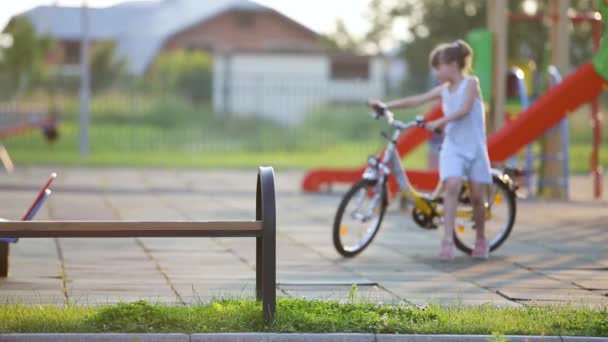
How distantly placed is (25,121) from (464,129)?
21.4 meters

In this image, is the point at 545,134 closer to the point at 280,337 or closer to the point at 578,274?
the point at 578,274

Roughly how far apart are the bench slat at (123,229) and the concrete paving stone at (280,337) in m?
0.58

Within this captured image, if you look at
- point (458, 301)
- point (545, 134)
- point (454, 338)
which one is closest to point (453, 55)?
point (458, 301)

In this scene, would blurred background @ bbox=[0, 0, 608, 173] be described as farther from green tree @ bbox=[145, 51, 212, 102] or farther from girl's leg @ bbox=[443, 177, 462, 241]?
girl's leg @ bbox=[443, 177, 462, 241]

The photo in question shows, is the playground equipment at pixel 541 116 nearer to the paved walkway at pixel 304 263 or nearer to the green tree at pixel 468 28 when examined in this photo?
the paved walkway at pixel 304 263

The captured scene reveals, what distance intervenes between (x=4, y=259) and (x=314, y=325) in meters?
3.05

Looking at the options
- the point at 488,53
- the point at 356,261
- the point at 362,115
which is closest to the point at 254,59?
the point at 362,115

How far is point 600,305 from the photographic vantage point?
731 cm

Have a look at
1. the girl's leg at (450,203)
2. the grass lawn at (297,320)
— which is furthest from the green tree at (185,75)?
the grass lawn at (297,320)

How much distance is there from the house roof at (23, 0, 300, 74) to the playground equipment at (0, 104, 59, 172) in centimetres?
3469

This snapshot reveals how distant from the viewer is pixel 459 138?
32.3 feet

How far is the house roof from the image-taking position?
234 ft

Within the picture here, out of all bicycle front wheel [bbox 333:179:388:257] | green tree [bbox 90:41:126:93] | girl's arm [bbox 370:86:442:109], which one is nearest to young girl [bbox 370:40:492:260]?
girl's arm [bbox 370:86:442:109]

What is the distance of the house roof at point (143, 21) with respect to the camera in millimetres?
71375
